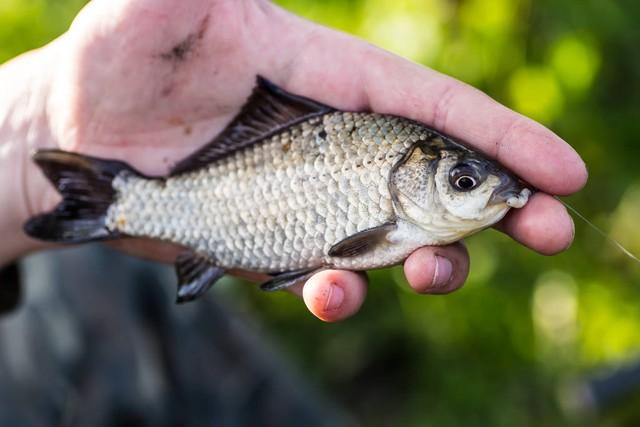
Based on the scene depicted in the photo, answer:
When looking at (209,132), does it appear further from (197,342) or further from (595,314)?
(595,314)

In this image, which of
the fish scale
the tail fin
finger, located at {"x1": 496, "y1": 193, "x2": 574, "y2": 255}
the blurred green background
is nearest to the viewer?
finger, located at {"x1": 496, "y1": 193, "x2": 574, "y2": 255}

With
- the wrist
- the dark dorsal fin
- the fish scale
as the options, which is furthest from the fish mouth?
the wrist

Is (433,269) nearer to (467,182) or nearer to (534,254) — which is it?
(467,182)

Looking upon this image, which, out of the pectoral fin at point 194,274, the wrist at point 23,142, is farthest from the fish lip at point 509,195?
the wrist at point 23,142

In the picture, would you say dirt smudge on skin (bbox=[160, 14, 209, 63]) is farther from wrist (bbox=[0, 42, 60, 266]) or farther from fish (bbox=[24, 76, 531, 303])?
wrist (bbox=[0, 42, 60, 266])

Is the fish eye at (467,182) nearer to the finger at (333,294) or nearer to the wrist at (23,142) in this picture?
the finger at (333,294)

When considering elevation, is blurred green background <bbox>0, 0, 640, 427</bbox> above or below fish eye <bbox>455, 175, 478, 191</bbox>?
below
